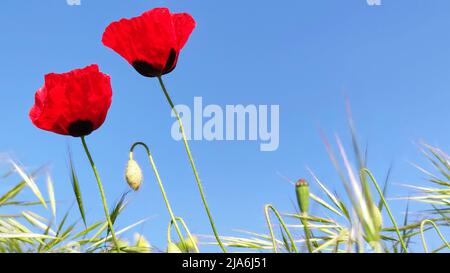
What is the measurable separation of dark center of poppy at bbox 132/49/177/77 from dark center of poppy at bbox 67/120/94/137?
3.9 inches

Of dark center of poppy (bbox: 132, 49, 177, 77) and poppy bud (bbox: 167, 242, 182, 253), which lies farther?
dark center of poppy (bbox: 132, 49, 177, 77)

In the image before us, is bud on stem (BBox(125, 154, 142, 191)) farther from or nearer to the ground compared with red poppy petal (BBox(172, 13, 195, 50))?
nearer to the ground

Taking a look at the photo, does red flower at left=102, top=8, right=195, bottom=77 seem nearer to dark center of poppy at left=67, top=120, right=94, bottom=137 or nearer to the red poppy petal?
the red poppy petal

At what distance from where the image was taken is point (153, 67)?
0.82m

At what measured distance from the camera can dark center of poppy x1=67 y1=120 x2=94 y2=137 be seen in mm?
773

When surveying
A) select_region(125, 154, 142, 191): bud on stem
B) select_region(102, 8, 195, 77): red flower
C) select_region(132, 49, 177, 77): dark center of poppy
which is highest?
select_region(102, 8, 195, 77): red flower

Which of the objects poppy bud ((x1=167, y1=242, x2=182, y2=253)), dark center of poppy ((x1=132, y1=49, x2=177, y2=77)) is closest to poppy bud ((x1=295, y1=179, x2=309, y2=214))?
poppy bud ((x1=167, y1=242, x2=182, y2=253))

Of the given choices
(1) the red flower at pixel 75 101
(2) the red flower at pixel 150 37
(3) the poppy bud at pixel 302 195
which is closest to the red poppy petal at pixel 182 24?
(2) the red flower at pixel 150 37

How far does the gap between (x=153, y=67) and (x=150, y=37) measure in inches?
1.6

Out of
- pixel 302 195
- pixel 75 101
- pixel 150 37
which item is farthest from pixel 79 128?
pixel 302 195

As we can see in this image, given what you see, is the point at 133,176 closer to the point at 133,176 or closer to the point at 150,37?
the point at 133,176
